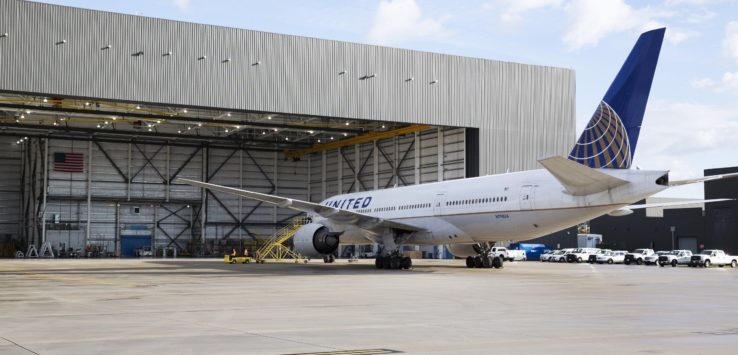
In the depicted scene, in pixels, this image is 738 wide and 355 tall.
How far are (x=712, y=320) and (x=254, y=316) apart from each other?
694cm

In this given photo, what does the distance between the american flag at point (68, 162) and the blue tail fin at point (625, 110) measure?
4527cm

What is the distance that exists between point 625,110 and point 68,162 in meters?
46.9

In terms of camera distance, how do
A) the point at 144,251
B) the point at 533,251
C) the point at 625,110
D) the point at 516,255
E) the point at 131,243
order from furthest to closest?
the point at 131,243, the point at 144,251, the point at 533,251, the point at 516,255, the point at 625,110

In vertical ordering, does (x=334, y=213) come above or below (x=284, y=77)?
below

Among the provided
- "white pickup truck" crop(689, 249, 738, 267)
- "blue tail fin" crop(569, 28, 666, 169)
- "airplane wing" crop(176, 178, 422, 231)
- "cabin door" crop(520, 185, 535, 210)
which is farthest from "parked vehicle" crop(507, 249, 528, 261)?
"blue tail fin" crop(569, 28, 666, 169)

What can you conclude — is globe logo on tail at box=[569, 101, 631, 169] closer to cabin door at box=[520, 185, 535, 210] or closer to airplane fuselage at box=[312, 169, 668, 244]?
airplane fuselage at box=[312, 169, 668, 244]

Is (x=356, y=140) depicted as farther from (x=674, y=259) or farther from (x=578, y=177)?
(x=578, y=177)

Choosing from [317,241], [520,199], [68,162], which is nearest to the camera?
[520,199]

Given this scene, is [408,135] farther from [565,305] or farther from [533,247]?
[565,305]

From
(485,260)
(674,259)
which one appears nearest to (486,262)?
(485,260)

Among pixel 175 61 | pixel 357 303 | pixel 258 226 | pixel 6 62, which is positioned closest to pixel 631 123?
pixel 357 303

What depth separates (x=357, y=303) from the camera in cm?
1587

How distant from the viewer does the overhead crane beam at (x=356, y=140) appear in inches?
2183

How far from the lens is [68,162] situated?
Result: 61719 mm
